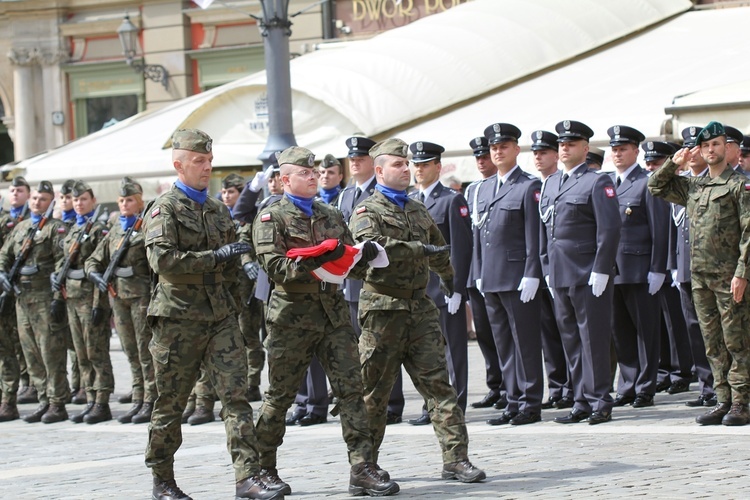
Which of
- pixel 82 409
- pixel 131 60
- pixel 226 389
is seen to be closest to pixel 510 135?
pixel 226 389

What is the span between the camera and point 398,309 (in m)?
8.23

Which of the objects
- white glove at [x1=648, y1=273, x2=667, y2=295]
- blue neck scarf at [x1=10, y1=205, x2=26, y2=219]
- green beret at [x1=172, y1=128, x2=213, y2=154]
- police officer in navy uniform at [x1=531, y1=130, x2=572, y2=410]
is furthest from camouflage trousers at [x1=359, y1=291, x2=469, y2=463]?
blue neck scarf at [x1=10, y1=205, x2=26, y2=219]

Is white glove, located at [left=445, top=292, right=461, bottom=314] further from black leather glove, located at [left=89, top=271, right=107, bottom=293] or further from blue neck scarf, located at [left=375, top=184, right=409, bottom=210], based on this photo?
black leather glove, located at [left=89, top=271, right=107, bottom=293]

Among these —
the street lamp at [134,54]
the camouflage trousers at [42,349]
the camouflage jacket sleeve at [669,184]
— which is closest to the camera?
the camouflage jacket sleeve at [669,184]

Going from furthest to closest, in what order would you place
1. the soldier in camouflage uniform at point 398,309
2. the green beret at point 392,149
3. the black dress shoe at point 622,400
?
the black dress shoe at point 622,400 < the green beret at point 392,149 < the soldier in camouflage uniform at point 398,309

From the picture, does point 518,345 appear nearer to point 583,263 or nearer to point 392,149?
point 583,263

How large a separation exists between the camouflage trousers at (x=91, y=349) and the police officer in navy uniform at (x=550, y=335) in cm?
362

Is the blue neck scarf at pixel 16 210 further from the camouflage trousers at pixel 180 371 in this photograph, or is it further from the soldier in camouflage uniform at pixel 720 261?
the soldier in camouflage uniform at pixel 720 261

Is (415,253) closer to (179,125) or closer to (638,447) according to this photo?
(638,447)

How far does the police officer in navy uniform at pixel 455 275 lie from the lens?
10664 millimetres

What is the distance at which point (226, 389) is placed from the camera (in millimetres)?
7777

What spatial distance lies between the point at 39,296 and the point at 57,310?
1.15ft

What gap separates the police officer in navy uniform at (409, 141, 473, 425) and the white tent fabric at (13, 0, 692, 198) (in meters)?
6.31

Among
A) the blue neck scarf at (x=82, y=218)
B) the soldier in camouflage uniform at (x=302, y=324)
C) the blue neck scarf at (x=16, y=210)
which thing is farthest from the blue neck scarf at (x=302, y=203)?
→ the blue neck scarf at (x=16, y=210)
